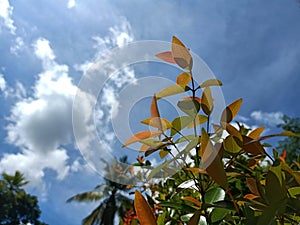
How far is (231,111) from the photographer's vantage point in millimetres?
511

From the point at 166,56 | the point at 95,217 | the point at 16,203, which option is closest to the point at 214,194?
the point at 166,56

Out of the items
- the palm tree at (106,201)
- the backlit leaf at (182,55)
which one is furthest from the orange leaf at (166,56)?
the palm tree at (106,201)

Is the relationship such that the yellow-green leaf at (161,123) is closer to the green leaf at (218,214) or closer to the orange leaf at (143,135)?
the orange leaf at (143,135)

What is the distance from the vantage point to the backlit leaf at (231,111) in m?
0.50

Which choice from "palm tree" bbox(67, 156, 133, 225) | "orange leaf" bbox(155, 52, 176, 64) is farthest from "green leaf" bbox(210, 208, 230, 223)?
"palm tree" bbox(67, 156, 133, 225)

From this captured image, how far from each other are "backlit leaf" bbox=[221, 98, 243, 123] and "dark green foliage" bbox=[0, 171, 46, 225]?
27.5 metres

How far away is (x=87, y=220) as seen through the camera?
57.8 feet

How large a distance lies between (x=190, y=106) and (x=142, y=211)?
192 millimetres

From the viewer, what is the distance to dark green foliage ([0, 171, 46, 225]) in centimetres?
2609

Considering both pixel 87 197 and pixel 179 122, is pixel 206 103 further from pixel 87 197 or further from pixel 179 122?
pixel 87 197

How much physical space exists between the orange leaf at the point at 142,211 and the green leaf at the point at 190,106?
0.56 ft

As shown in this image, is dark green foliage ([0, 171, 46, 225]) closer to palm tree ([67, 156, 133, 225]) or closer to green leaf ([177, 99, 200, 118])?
palm tree ([67, 156, 133, 225])

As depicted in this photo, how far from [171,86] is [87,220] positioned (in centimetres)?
1848

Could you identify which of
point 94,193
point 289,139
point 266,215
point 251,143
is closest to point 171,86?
point 251,143
